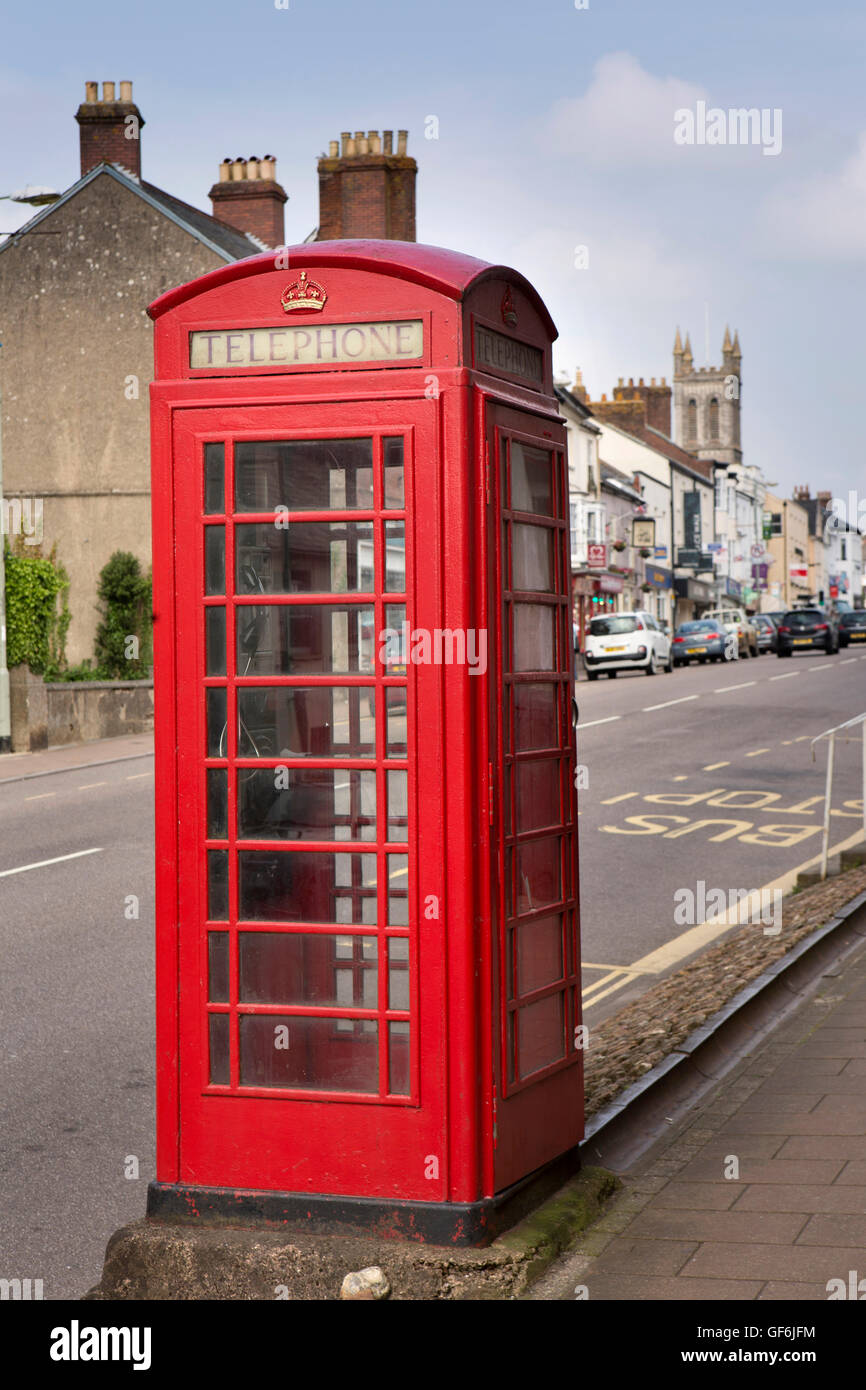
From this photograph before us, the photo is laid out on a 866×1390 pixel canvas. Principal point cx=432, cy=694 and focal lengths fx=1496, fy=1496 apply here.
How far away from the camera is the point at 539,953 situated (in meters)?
4.45

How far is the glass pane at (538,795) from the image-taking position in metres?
4.34

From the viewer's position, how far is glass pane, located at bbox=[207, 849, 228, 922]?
4.19 meters

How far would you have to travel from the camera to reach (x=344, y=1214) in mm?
4109

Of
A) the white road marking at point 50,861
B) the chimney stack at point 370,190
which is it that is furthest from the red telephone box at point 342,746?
the chimney stack at point 370,190

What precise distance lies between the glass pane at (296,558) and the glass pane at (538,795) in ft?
2.52

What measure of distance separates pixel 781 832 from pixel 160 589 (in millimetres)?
10222

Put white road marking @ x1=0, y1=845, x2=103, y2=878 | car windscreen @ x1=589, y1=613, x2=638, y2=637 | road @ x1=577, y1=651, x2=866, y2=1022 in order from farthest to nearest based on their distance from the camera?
car windscreen @ x1=589, y1=613, x2=638, y2=637
white road marking @ x1=0, y1=845, x2=103, y2=878
road @ x1=577, y1=651, x2=866, y2=1022

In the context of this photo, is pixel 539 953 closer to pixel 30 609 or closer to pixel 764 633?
pixel 30 609

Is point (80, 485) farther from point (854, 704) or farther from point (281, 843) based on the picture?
point (281, 843)

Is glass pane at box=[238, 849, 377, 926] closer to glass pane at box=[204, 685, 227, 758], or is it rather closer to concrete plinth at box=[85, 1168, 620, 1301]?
glass pane at box=[204, 685, 227, 758]

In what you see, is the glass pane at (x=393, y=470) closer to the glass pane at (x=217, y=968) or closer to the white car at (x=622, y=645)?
the glass pane at (x=217, y=968)

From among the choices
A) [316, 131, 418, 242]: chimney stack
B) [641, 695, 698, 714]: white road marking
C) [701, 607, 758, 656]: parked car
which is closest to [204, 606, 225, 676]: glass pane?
[641, 695, 698, 714]: white road marking

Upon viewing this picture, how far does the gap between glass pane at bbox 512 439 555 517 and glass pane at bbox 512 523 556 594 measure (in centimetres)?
6
